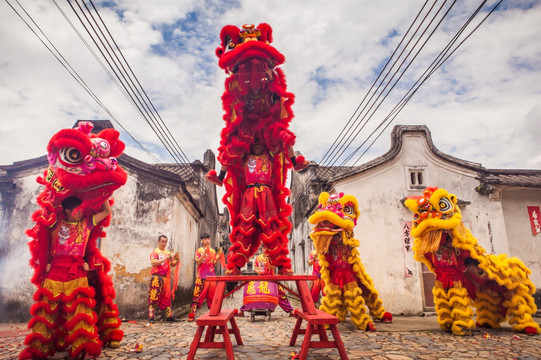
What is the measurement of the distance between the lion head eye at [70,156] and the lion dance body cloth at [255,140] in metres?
1.67

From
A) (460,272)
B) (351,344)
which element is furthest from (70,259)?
(460,272)

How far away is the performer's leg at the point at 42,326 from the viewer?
137 inches

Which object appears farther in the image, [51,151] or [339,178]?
[339,178]

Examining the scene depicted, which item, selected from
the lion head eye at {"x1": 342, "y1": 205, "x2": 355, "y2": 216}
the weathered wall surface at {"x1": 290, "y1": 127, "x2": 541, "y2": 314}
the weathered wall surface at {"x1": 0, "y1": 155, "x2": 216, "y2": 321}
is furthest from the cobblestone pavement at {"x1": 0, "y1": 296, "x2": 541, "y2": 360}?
the weathered wall surface at {"x1": 290, "y1": 127, "x2": 541, "y2": 314}

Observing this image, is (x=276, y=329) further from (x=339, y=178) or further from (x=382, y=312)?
(x=339, y=178)

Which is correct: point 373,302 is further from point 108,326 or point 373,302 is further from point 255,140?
point 108,326

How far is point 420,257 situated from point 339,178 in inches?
159

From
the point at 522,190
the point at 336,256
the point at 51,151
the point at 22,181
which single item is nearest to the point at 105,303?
the point at 51,151

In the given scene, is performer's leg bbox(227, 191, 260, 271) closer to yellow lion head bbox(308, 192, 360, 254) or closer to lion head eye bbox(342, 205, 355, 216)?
yellow lion head bbox(308, 192, 360, 254)

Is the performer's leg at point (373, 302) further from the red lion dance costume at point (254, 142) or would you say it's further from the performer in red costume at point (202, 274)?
the red lion dance costume at point (254, 142)

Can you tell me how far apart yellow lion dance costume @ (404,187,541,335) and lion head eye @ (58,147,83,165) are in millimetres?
5418

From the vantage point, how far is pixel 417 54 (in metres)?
5.86

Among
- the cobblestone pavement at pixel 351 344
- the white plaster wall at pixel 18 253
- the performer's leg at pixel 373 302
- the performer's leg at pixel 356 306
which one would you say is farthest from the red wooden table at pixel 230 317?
the white plaster wall at pixel 18 253

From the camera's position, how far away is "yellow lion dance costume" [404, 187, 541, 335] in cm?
546
